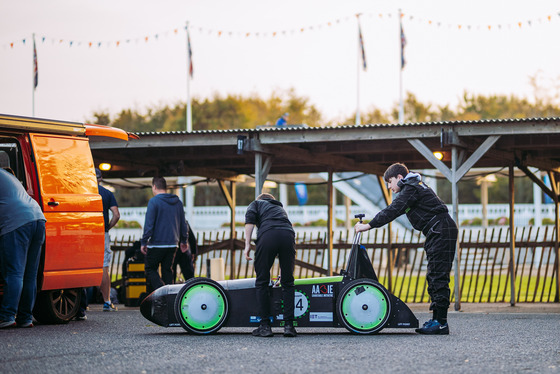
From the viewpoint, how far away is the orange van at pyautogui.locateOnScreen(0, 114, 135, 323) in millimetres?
10016

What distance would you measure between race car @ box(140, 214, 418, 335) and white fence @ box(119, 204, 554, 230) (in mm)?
28395

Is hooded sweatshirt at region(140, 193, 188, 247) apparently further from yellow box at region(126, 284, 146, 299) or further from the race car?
yellow box at region(126, 284, 146, 299)

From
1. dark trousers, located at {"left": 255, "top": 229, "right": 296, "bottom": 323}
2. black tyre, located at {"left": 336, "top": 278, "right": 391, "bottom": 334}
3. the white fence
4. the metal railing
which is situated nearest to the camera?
dark trousers, located at {"left": 255, "top": 229, "right": 296, "bottom": 323}

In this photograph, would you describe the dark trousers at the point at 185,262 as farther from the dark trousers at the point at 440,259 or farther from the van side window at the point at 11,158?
the dark trousers at the point at 440,259

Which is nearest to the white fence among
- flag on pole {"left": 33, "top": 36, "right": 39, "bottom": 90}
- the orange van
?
flag on pole {"left": 33, "top": 36, "right": 39, "bottom": 90}

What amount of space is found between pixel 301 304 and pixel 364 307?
643 mm

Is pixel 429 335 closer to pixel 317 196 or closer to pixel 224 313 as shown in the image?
pixel 224 313

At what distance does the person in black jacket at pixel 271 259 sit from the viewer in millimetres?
8914

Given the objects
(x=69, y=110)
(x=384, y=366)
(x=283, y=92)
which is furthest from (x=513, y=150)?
(x=283, y=92)

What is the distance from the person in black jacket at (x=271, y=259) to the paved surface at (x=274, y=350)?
247mm

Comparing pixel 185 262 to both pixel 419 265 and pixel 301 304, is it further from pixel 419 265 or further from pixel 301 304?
pixel 419 265

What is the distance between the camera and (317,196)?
187 feet

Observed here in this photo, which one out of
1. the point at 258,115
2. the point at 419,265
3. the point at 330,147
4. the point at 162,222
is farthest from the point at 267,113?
the point at 162,222

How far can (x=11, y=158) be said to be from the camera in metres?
10.5
